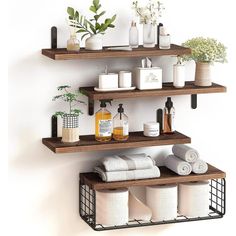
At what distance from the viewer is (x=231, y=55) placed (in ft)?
12.3

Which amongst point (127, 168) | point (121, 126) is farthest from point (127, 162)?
point (121, 126)

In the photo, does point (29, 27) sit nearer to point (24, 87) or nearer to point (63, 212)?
point (24, 87)

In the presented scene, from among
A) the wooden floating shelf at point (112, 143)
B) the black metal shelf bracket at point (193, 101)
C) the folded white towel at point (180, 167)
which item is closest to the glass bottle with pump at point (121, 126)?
the wooden floating shelf at point (112, 143)

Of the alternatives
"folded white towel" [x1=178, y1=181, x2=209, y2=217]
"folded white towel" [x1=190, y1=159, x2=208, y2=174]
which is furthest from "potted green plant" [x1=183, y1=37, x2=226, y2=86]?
"folded white towel" [x1=178, y1=181, x2=209, y2=217]

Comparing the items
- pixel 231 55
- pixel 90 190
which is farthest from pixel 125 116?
pixel 231 55

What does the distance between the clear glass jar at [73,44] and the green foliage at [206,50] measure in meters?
0.51

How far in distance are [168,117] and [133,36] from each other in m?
0.40

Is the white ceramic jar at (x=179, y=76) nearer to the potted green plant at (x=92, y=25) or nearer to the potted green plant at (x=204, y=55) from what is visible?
the potted green plant at (x=204, y=55)

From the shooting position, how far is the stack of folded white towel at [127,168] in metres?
3.44

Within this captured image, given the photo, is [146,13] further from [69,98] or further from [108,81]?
[69,98]

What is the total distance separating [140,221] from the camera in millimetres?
3656

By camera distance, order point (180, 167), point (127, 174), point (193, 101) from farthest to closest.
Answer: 1. point (193, 101)
2. point (180, 167)
3. point (127, 174)

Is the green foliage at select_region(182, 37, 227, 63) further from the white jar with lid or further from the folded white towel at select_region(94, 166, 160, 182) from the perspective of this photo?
the folded white towel at select_region(94, 166, 160, 182)

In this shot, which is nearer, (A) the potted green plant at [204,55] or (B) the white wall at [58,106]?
(B) the white wall at [58,106]
